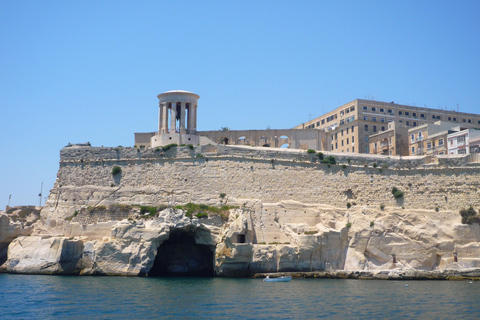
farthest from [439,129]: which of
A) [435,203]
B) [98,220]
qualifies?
[98,220]

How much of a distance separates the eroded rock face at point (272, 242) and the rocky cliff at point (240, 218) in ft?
0.21

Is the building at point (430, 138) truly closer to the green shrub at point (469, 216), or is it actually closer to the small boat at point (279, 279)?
the green shrub at point (469, 216)

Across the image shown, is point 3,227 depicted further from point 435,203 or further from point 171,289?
point 435,203

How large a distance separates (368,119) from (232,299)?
115ft

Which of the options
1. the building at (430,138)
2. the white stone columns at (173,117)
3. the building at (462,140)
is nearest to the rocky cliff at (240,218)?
the white stone columns at (173,117)

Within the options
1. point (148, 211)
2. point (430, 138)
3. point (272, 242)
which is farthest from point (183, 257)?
point (430, 138)

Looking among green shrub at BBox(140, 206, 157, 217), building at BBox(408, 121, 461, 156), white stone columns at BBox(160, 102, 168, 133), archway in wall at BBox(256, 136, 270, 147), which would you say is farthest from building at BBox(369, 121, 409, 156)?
green shrub at BBox(140, 206, 157, 217)

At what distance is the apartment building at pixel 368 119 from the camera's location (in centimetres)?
5441

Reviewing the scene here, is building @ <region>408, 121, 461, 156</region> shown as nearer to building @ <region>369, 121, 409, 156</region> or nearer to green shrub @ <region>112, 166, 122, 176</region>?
building @ <region>369, 121, 409, 156</region>

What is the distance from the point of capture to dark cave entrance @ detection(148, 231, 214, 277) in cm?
3794

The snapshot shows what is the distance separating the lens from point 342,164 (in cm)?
3888

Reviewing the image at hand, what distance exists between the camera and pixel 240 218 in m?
34.4

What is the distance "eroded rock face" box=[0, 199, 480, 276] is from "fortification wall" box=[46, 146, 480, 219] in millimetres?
1234

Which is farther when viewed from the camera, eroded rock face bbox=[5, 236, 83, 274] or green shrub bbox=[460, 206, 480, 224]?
green shrub bbox=[460, 206, 480, 224]
